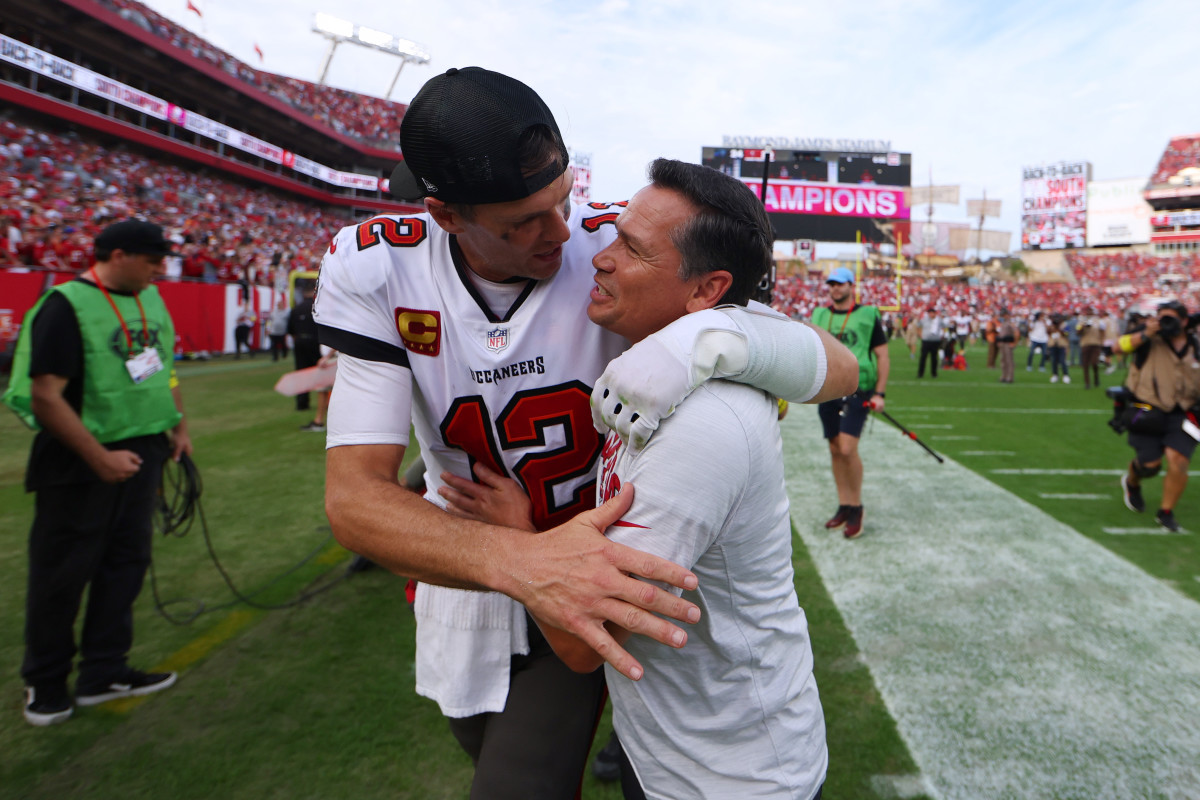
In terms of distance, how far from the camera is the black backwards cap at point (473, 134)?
140cm

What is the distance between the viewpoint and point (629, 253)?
1.50 m

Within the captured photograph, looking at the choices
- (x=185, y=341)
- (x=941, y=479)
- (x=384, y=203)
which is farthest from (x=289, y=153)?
(x=941, y=479)

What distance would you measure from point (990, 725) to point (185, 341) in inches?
762

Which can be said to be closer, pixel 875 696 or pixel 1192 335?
pixel 875 696

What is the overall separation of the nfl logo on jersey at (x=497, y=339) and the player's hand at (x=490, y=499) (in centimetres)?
31

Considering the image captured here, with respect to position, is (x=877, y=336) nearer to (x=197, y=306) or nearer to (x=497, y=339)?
(x=497, y=339)

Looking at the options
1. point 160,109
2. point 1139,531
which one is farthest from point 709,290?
point 160,109

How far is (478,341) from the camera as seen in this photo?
1714mm

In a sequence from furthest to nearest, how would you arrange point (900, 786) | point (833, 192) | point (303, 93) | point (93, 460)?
point (303, 93)
point (833, 192)
point (93, 460)
point (900, 786)

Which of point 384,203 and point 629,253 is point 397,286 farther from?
point 384,203

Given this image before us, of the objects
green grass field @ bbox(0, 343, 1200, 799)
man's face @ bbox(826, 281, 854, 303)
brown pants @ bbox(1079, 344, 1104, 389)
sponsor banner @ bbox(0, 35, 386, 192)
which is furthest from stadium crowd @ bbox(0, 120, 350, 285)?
brown pants @ bbox(1079, 344, 1104, 389)

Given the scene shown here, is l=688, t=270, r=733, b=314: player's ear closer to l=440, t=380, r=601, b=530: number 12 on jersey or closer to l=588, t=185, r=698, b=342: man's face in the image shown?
l=588, t=185, r=698, b=342: man's face

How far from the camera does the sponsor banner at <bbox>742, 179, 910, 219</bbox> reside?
41.6 meters

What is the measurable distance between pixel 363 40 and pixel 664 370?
194 feet
